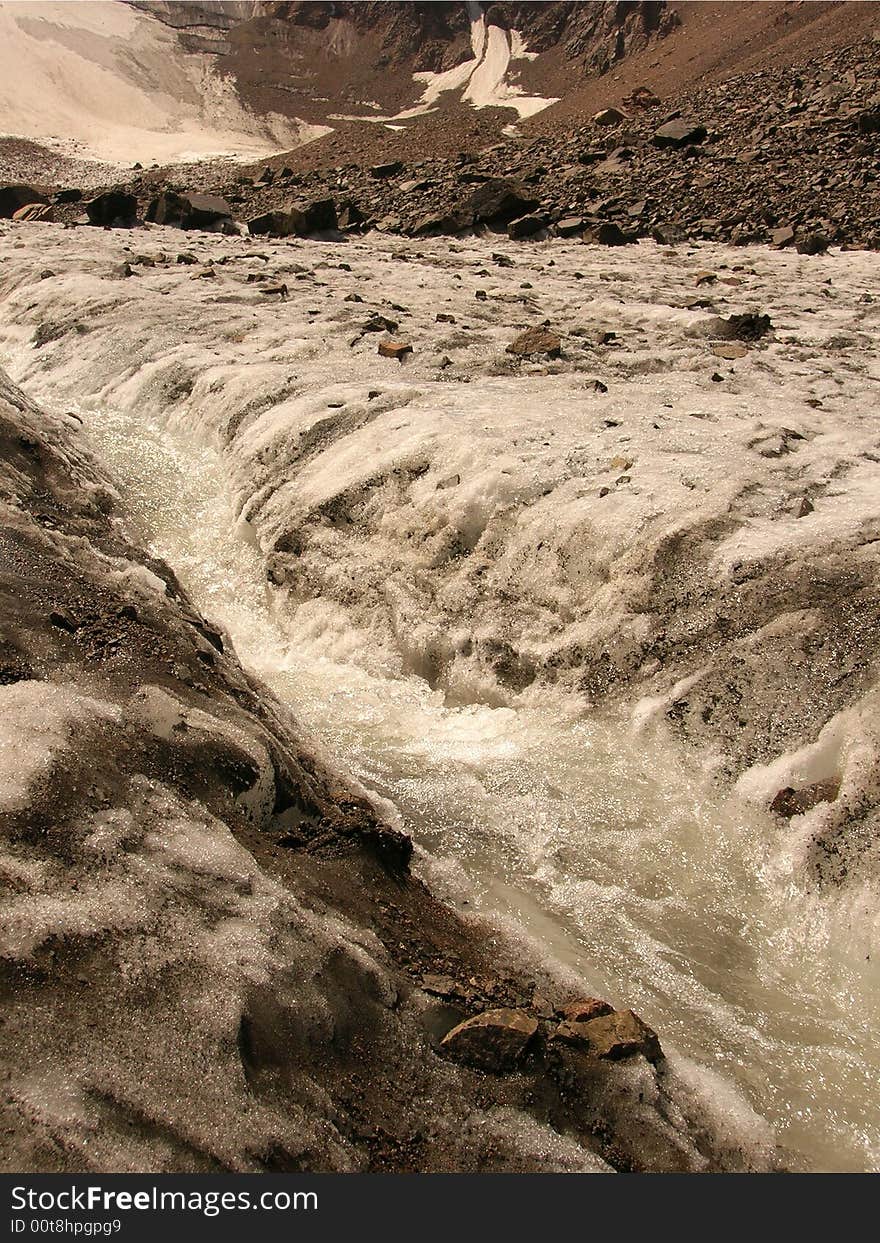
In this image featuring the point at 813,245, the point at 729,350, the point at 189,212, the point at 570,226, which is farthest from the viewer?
the point at 189,212

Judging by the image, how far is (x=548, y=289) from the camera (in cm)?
1285

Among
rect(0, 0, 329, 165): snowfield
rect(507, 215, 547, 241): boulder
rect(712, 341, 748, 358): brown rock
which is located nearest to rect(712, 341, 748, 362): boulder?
rect(712, 341, 748, 358): brown rock

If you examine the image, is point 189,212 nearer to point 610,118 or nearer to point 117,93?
point 610,118

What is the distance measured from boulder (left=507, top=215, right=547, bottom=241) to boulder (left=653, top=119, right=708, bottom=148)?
4929 millimetres

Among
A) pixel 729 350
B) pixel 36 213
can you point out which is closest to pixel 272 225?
pixel 36 213

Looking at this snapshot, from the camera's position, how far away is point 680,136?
20109 mm

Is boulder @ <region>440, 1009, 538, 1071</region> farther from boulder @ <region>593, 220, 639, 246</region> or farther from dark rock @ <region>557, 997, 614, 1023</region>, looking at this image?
boulder @ <region>593, 220, 639, 246</region>

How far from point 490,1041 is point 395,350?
8012 mm

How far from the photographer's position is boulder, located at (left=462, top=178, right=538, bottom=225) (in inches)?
720

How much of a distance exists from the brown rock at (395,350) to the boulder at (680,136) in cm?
1431

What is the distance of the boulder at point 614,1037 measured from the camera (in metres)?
3.13

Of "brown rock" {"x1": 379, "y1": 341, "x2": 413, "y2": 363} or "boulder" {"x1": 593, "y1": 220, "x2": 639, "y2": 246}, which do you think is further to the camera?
"boulder" {"x1": 593, "y1": 220, "x2": 639, "y2": 246}

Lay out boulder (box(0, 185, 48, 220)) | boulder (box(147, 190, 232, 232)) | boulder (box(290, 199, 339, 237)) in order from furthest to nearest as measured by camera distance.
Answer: boulder (box(0, 185, 48, 220)) → boulder (box(147, 190, 232, 232)) → boulder (box(290, 199, 339, 237))

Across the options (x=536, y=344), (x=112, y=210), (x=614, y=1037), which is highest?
(x=112, y=210)
